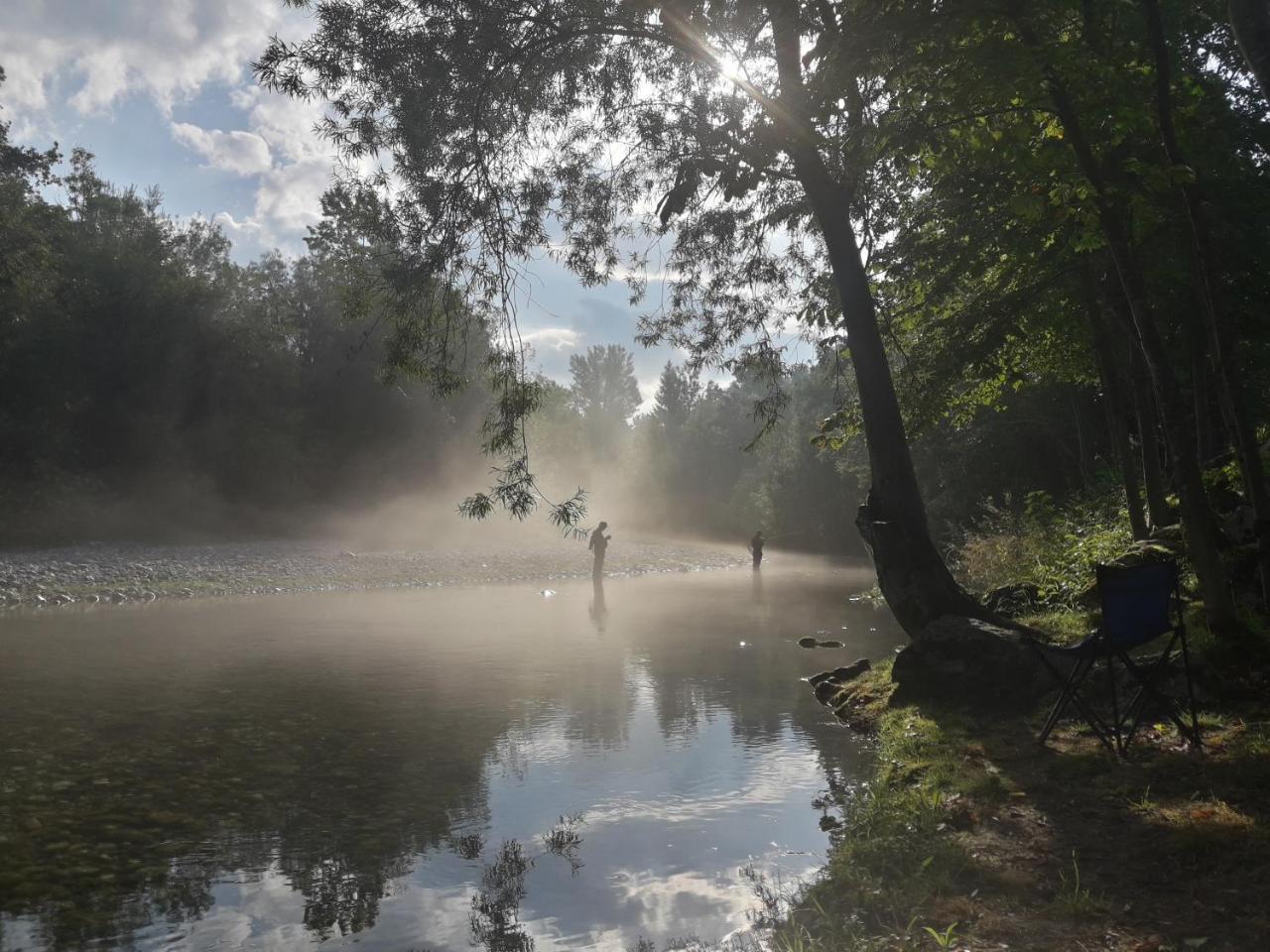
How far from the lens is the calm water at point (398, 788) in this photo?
5.22 metres

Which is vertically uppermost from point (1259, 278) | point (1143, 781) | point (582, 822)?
point (1259, 278)

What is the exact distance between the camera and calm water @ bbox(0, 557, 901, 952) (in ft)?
17.1

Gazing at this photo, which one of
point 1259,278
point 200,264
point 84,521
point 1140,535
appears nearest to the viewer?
point 1140,535

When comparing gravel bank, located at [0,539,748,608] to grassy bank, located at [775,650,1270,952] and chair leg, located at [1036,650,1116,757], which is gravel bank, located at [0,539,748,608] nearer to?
grassy bank, located at [775,650,1270,952]

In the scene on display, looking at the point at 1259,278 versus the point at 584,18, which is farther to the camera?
the point at 1259,278

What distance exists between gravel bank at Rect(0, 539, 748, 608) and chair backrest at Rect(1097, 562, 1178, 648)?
22966mm

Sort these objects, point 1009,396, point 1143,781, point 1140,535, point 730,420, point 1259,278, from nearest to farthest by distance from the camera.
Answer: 1. point 1143,781
2. point 1140,535
3. point 1259,278
4. point 1009,396
5. point 730,420

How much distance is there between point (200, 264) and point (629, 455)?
70.8 meters

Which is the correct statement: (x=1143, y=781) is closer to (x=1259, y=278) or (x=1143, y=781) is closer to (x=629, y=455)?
(x=1259, y=278)

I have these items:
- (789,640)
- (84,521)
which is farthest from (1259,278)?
(84,521)

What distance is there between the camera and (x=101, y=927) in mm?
4945

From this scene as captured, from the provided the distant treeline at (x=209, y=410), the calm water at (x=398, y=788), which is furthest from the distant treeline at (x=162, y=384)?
the calm water at (x=398, y=788)

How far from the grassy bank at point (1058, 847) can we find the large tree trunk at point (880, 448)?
9.49ft

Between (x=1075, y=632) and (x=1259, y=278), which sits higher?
(x=1259, y=278)
